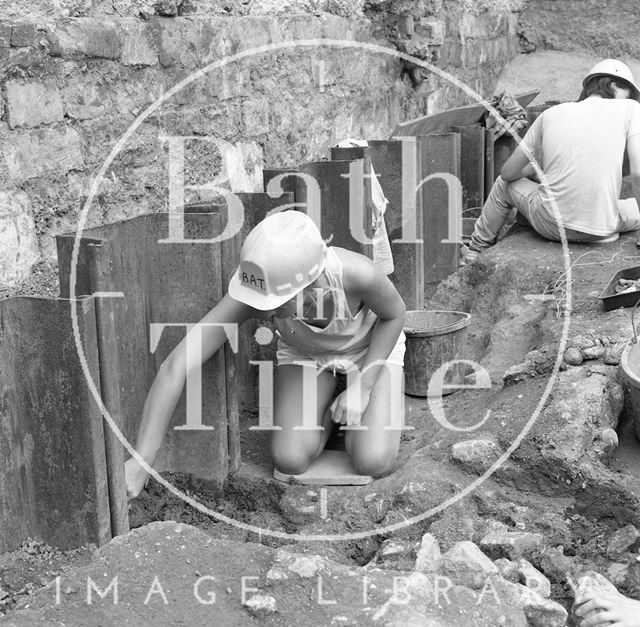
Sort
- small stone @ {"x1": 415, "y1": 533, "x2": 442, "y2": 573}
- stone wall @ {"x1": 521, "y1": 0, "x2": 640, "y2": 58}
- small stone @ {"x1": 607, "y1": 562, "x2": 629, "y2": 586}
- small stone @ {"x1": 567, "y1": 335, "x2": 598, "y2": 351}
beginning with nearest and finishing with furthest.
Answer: small stone @ {"x1": 415, "y1": 533, "x2": 442, "y2": 573}
small stone @ {"x1": 607, "y1": 562, "x2": 629, "y2": 586}
small stone @ {"x1": 567, "y1": 335, "x2": 598, "y2": 351}
stone wall @ {"x1": 521, "y1": 0, "x2": 640, "y2": 58}

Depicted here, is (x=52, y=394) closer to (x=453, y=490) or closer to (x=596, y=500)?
(x=453, y=490)

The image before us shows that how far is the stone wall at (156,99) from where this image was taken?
3705 millimetres

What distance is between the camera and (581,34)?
12.9 m

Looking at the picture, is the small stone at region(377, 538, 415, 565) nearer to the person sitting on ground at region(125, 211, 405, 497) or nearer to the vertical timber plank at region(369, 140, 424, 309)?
the person sitting on ground at region(125, 211, 405, 497)

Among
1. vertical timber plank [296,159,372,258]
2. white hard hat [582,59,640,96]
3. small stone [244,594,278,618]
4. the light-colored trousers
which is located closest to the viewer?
small stone [244,594,278,618]

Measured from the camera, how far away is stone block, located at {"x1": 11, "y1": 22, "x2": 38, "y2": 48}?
3.62m

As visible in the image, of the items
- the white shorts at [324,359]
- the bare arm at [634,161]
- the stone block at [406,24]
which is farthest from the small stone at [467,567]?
the stone block at [406,24]

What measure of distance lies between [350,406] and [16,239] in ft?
5.45

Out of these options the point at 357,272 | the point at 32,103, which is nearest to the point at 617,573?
the point at 357,272

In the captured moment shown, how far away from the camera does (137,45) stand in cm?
443

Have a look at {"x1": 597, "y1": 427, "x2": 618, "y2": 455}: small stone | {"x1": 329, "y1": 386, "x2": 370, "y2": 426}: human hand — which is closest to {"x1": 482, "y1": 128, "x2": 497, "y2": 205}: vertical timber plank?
{"x1": 329, "y1": 386, "x2": 370, "y2": 426}: human hand

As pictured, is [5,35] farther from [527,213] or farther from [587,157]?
[527,213]

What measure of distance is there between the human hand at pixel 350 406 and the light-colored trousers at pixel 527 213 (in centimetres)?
306

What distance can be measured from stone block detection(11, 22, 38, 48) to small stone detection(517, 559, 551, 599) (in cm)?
272
